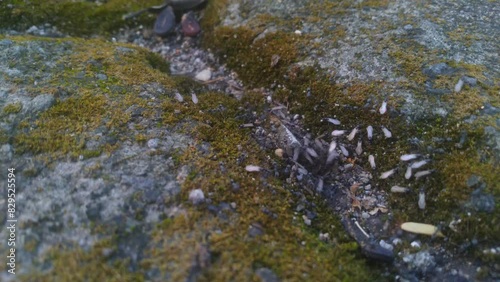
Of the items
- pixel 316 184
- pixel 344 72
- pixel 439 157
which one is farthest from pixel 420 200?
pixel 344 72

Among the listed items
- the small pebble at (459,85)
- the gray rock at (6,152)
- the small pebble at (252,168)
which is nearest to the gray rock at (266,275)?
the small pebble at (252,168)

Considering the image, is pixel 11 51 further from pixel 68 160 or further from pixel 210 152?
pixel 210 152

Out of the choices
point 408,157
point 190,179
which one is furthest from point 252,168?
point 408,157

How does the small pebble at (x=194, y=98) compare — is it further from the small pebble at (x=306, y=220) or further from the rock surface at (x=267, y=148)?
the small pebble at (x=306, y=220)

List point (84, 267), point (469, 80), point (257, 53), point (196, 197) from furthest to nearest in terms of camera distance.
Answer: point (257, 53) < point (469, 80) < point (196, 197) < point (84, 267)

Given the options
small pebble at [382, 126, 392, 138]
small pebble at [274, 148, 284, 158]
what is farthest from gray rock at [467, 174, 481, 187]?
small pebble at [274, 148, 284, 158]

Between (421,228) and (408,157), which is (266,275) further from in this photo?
(408,157)
